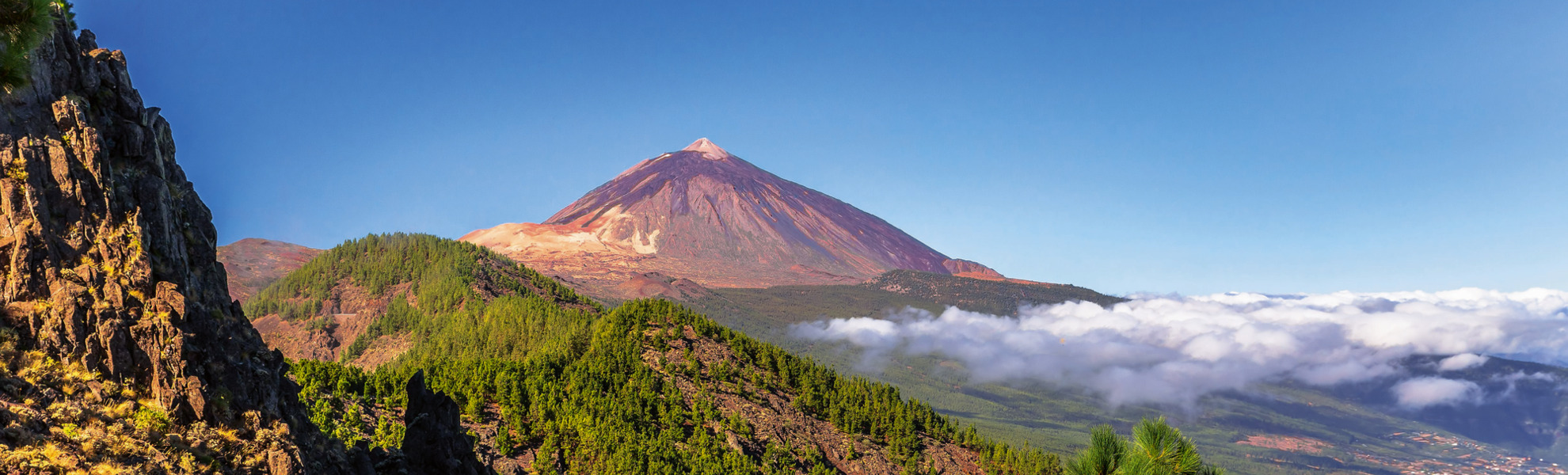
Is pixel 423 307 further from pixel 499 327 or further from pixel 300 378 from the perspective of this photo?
pixel 300 378

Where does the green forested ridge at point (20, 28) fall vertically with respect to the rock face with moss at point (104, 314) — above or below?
above

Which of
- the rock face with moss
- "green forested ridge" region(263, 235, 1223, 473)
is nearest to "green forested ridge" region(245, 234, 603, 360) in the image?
"green forested ridge" region(263, 235, 1223, 473)

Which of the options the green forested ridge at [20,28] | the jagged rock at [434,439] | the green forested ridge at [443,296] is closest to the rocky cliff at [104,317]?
the green forested ridge at [20,28]

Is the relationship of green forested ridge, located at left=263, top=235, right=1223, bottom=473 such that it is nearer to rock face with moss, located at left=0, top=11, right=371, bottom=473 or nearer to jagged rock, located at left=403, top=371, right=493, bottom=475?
jagged rock, located at left=403, top=371, right=493, bottom=475

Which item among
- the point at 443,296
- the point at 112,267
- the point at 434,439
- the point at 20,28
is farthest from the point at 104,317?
the point at 443,296

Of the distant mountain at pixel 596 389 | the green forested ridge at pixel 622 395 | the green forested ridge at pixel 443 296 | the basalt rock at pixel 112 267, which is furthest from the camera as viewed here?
the green forested ridge at pixel 443 296

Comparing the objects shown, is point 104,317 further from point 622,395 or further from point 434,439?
point 622,395

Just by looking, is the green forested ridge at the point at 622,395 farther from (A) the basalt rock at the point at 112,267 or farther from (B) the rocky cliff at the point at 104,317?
(B) the rocky cliff at the point at 104,317
